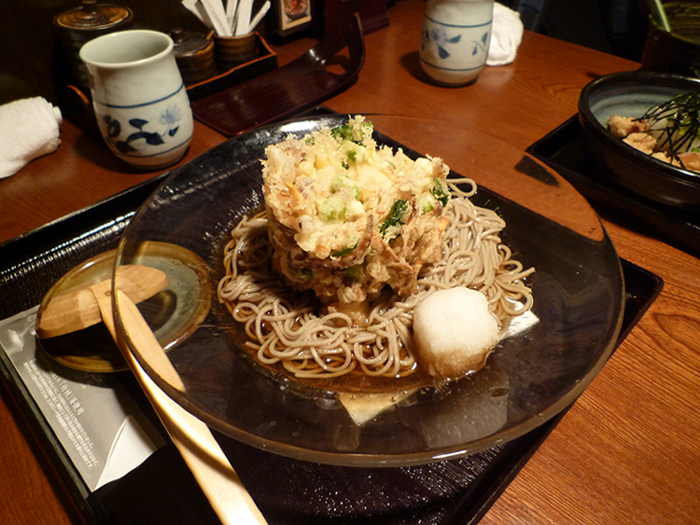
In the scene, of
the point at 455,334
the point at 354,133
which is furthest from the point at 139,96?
the point at 455,334

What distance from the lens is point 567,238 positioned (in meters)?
1.57

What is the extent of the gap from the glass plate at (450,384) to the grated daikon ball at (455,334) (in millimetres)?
54

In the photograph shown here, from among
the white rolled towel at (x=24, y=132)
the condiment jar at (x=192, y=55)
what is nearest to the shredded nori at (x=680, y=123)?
the condiment jar at (x=192, y=55)

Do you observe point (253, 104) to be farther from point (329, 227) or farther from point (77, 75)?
point (329, 227)

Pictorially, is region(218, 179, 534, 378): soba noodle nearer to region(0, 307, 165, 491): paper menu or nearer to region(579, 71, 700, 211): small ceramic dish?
region(0, 307, 165, 491): paper menu

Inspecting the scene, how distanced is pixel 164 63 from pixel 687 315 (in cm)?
229

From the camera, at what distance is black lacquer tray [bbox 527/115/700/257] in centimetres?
185

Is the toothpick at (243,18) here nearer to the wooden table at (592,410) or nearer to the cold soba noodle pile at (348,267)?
the wooden table at (592,410)

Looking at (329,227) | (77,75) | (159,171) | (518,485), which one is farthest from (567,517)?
(77,75)

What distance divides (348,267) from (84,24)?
1.91m

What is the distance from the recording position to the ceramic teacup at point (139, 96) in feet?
5.99

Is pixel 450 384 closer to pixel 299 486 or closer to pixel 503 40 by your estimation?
pixel 299 486

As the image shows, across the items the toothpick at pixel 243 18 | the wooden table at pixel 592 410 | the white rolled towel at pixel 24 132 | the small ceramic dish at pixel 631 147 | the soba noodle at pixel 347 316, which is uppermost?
the toothpick at pixel 243 18

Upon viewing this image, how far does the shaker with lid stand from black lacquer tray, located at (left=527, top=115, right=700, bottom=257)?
2175mm
